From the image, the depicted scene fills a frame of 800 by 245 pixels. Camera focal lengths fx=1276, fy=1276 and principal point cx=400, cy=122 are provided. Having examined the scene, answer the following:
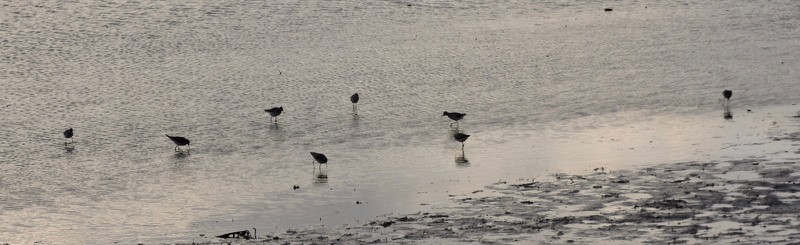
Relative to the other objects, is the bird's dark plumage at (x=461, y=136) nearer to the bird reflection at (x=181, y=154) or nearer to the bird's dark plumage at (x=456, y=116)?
the bird's dark plumage at (x=456, y=116)

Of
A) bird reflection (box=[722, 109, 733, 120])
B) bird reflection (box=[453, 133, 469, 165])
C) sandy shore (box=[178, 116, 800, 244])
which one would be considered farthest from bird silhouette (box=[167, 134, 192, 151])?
bird reflection (box=[722, 109, 733, 120])

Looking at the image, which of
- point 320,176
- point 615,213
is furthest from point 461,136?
point 615,213

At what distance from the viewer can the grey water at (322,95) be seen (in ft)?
80.8

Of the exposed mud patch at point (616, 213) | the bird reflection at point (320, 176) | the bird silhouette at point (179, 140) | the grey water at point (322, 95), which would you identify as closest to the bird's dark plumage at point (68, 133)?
the grey water at point (322, 95)

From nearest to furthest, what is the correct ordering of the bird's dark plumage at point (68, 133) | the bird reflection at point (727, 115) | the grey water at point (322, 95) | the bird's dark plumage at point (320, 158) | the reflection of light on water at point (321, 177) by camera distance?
the grey water at point (322, 95) < the reflection of light on water at point (321, 177) < the bird's dark plumage at point (320, 158) < the bird's dark plumage at point (68, 133) < the bird reflection at point (727, 115)

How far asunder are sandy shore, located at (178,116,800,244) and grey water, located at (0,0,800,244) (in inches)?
45.4

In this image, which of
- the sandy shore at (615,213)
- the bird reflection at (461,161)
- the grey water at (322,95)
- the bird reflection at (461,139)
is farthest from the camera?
the bird reflection at (461,139)

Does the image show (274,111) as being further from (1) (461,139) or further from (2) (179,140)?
(1) (461,139)

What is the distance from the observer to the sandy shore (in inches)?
779

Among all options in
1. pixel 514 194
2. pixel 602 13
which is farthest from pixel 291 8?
pixel 514 194

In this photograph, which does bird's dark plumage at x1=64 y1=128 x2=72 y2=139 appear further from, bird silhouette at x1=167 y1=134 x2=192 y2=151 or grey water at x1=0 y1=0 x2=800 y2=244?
bird silhouette at x1=167 y1=134 x2=192 y2=151

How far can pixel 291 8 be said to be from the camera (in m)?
51.8

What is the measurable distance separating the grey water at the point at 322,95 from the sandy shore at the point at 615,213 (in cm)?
115

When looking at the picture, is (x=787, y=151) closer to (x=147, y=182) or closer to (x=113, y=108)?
(x=147, y=182)
